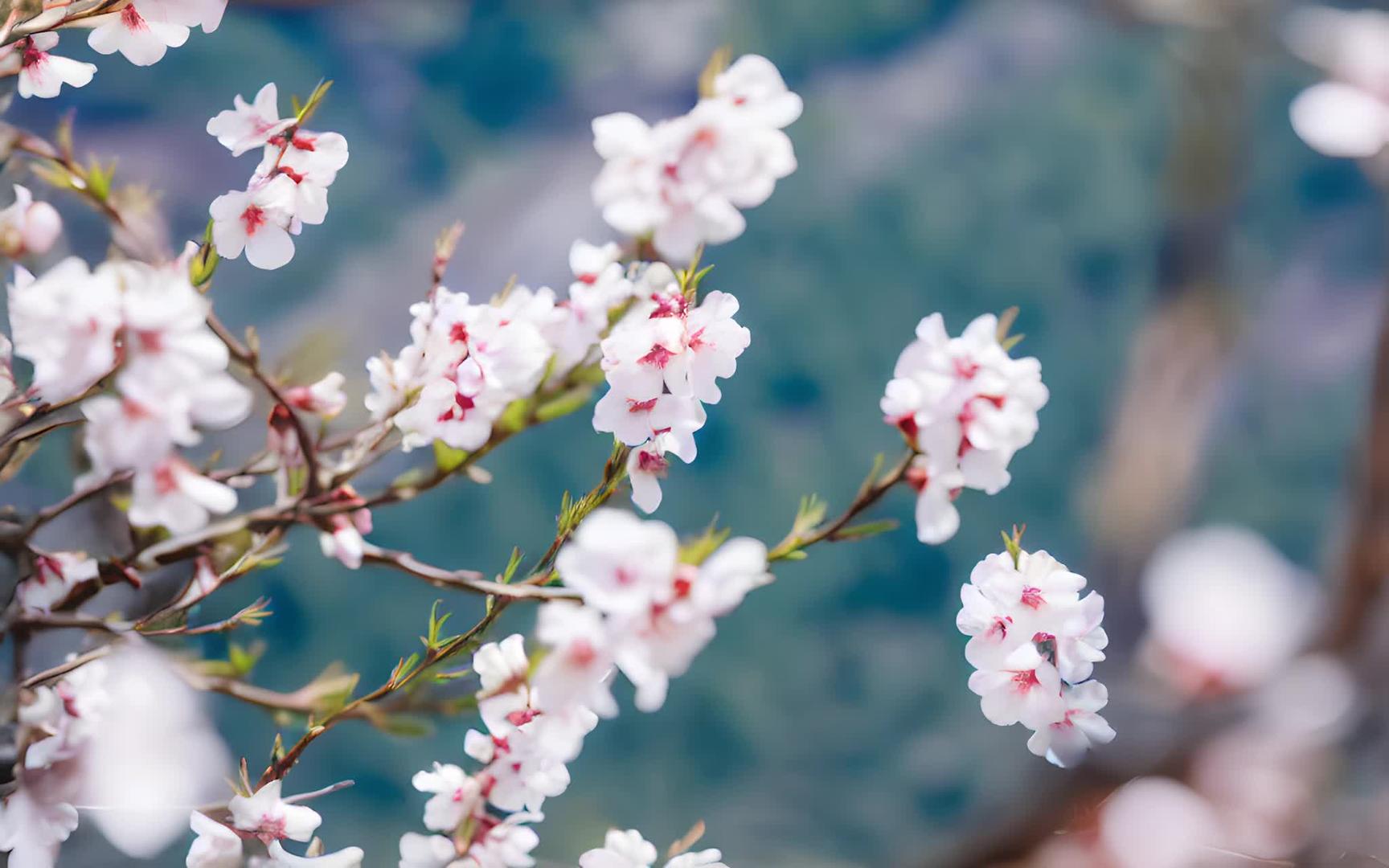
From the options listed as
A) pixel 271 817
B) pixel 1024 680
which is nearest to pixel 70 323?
pixel 271 817

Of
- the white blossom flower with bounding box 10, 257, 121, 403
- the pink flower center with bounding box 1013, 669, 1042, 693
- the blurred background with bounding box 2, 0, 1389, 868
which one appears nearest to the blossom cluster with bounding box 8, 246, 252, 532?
the white blossom flower with bounding box 10, 257, 121, 403

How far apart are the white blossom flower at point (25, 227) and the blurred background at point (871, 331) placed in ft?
1.75

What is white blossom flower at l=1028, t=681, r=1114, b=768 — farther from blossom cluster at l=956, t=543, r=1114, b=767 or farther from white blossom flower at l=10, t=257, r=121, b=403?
white blossom flower at l=10, t=257, r=121, b=403

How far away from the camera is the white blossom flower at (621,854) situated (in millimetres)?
434

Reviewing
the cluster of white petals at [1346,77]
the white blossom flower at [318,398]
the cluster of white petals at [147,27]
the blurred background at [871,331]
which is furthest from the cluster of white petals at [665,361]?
the cluster of white petals at [1346,77]

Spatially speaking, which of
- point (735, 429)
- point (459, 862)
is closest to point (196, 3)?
point (459, 862)

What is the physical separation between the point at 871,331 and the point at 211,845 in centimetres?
128

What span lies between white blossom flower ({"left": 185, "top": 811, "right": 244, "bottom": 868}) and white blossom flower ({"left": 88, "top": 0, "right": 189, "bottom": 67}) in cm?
33

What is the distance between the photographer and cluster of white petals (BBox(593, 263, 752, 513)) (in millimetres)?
372

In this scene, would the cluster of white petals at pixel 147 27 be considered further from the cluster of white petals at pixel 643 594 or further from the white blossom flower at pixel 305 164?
the cluster of white petals at pixel 643 594

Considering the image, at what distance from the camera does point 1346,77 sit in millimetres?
1127

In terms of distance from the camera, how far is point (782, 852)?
4.66 feet

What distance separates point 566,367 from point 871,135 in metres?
1.26

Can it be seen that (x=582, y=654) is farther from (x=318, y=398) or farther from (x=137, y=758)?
(x=137, y=758)
